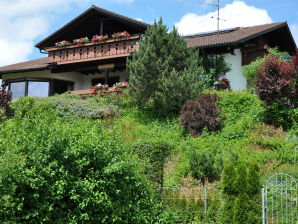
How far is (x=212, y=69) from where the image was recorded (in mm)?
21500

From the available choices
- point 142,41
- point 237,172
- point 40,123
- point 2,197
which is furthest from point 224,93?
point 2,197

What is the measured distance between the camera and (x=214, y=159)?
13.0 m

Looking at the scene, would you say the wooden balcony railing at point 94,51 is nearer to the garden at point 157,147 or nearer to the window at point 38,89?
the window at point 38,89

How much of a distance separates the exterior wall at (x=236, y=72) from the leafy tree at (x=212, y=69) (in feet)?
0.96

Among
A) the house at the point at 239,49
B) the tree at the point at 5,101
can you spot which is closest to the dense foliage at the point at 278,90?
the house at the point at 239,49

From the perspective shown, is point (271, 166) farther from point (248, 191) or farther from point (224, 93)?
point (224, 93)

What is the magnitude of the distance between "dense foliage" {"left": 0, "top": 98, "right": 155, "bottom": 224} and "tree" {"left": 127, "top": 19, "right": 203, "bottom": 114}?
31.2 feet

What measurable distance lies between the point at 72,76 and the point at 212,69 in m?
10.5

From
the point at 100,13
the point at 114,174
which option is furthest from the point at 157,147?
the point at 100,13

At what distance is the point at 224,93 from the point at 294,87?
3.59 metres

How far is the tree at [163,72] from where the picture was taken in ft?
58.9

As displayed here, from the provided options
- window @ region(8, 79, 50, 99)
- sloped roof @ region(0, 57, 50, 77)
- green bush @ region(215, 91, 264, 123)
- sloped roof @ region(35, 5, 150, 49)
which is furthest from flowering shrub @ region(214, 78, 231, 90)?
window @ region(8, 79, 50, 99)

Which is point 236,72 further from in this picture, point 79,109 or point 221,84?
point 79,109

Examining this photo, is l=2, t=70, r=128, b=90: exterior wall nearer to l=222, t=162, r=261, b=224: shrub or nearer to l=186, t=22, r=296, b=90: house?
l=186, t=22, r=296, b=90: house
